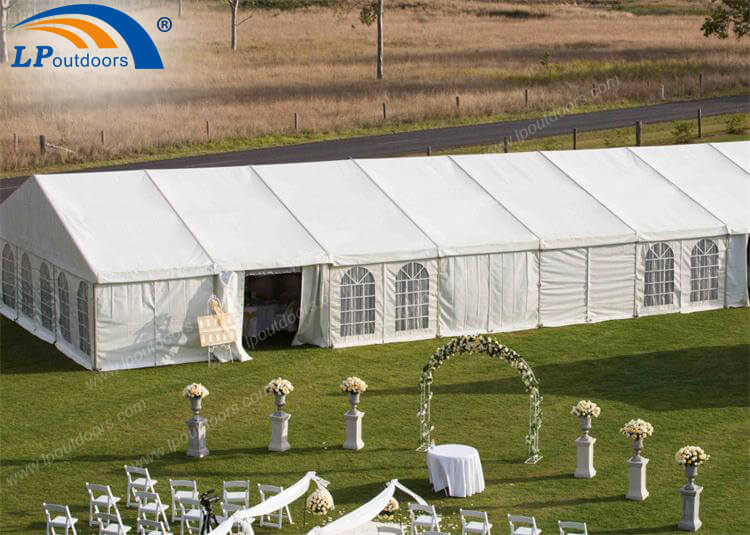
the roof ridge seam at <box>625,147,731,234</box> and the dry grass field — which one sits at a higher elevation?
the dry grass field

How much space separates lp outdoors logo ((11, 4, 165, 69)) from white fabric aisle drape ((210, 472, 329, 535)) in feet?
171

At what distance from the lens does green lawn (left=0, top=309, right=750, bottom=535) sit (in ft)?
54.5

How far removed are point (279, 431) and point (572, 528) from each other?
4.99 metres

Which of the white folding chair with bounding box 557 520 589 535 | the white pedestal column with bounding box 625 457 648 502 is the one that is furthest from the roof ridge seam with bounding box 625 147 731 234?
the white folding chair with bounding box 557 520 589 535

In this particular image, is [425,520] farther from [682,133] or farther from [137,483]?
[682,133]

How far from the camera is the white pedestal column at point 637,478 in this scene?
16.4 meters

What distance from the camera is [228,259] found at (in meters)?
23.3

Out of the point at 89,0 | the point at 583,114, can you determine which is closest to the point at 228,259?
the point at 583,114

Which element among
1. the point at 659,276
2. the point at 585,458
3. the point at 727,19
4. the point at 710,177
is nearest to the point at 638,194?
the point at 659,276

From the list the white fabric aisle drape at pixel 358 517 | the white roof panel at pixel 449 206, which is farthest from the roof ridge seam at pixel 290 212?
the white fabric aisle drape at pixel 358 517

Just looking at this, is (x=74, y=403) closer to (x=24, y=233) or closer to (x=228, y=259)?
(x=228, y=259)

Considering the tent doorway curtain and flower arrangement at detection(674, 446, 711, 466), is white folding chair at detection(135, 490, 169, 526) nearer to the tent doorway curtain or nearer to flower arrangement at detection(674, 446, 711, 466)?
flower arrangement at detection(674, 446, 711, 466)

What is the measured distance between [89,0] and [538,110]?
119ft

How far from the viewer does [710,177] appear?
28.7 meters
